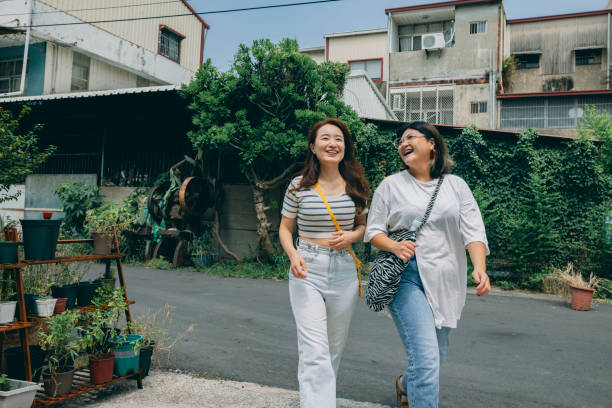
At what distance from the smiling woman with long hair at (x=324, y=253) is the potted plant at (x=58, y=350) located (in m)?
1.67

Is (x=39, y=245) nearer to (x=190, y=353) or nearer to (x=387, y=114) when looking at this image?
(x=190, y=353)

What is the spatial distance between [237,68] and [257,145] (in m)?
1.87

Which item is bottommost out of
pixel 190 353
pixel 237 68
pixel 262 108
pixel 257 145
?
pixel 190 353

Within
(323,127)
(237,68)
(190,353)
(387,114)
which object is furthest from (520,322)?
(387,114)

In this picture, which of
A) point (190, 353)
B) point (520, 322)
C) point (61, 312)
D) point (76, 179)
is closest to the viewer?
point (61, 312)

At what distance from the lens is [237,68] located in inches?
404

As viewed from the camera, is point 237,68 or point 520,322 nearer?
point 520,322

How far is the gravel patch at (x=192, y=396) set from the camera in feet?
11.0

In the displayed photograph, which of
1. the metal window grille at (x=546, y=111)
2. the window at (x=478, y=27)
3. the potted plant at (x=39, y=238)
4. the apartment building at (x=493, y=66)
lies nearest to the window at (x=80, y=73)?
the apartment building at (x=493, y=66)

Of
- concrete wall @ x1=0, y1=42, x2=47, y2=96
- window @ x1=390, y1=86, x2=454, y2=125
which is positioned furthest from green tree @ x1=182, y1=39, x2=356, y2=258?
window @ x1=390, y1=86, x2=454, y2=125

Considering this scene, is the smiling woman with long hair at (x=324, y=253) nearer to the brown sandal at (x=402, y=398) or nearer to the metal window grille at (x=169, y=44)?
the brown sandal at (x=402, y=398)

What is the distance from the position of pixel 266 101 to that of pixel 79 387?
26.8 ft

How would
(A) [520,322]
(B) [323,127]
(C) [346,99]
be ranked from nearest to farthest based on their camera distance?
(B) [323,127], (A) [520,322], (C) [346,99]

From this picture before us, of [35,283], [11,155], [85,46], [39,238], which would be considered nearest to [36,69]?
[85,46]
